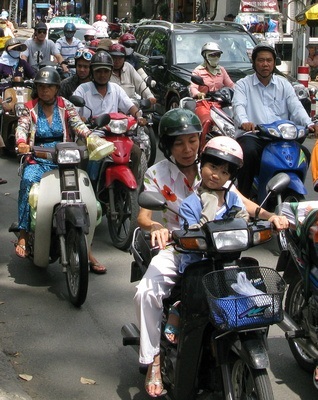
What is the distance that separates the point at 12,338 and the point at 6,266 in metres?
1.82

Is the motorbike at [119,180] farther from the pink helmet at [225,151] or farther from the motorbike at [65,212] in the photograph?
the pink helmet at [225,151]

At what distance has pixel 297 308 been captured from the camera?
5332mm

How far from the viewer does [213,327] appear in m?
4.26

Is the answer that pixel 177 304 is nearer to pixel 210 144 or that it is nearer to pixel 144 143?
pixel 210 144

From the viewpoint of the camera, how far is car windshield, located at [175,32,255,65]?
1518cm

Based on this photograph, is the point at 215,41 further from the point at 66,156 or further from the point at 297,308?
the point at 297,308

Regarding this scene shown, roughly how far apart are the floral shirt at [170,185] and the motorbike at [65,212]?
1504 millimetres

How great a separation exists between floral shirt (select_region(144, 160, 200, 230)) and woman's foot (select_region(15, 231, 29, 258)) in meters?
2.52

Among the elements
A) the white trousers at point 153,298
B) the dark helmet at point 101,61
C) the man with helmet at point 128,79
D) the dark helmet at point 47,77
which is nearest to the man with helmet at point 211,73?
the man with helmet at point 128,79

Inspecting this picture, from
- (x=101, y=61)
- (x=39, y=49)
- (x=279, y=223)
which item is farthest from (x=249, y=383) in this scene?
(x=39, y=49)

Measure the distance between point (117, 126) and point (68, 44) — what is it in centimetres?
1096

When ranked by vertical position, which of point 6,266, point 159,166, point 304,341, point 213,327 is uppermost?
point 159,166

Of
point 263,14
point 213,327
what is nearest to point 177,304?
point 213,327

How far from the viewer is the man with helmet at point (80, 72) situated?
32.5ft
